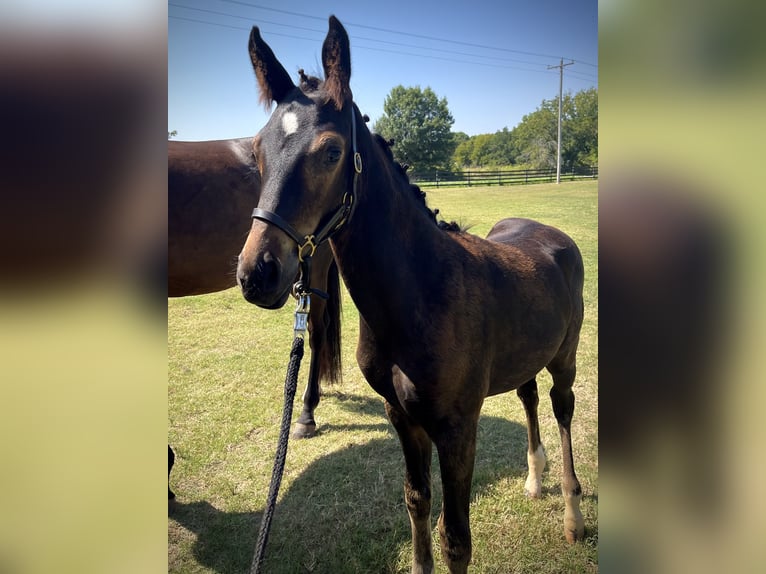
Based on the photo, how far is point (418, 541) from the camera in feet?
7.34

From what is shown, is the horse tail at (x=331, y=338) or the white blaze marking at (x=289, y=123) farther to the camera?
the horse tail at (x=331, y=338)

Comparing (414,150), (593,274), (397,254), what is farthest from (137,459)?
(414,150)

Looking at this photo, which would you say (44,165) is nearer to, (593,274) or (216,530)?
(216,530)

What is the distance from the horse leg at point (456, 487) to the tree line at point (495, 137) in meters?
1.17

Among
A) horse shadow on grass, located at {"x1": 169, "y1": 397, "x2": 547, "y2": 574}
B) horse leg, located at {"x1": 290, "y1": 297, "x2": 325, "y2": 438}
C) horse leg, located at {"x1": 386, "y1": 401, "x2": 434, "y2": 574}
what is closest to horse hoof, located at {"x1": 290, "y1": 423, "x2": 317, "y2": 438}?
horse leg, located at {"x1": 290, "y1": 297, "x2": 325, "y2": 438}

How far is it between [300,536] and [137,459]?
219cm

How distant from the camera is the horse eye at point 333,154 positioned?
1.55 meters

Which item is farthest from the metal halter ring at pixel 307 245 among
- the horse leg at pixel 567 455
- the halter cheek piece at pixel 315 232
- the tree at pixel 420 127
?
the tree at pixel 420 127

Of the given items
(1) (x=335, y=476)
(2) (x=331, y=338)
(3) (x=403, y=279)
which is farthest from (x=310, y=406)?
(3) (x=403, y=279)

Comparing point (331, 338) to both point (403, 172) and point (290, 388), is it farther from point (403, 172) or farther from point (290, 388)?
point (290, 388)

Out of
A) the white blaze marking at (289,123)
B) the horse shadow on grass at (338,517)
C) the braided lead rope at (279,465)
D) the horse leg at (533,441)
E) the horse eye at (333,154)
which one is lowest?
the horse shadow on grass at (338,517)

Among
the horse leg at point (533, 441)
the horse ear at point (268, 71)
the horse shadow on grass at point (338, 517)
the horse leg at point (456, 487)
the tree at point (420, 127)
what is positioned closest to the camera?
the horse ear at point (268, 71)

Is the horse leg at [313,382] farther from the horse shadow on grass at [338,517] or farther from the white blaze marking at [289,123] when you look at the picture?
the white blaze marking at [289,123]

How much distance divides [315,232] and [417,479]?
1350 millimetres
